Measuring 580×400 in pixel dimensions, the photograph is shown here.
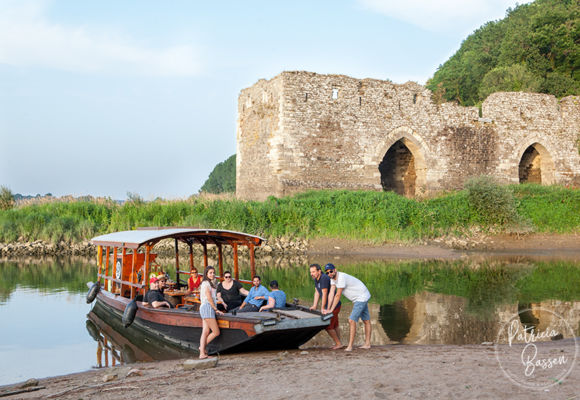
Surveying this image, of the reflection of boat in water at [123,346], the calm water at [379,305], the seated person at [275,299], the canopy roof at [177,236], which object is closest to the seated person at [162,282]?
the canopy roof at [177,236]

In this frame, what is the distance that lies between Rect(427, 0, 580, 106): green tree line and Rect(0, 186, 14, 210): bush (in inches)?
865

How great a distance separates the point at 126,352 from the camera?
27.1ft

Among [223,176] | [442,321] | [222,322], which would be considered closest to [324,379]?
[222,322]

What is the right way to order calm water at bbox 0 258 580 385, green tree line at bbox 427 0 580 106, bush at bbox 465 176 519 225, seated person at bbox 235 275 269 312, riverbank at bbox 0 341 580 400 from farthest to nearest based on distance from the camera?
green tree line at bbox 427 0 580 106 → bush at bbox 465 176 519 225 → calm water at bbox 0 258 580 385 → seated person at bbox 235 275 269 312 → riverbank at bbox 0 341 580 400

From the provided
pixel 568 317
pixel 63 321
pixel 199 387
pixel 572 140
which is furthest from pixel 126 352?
pixel 572 140

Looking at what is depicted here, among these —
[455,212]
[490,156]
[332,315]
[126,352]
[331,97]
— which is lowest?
[126,352]

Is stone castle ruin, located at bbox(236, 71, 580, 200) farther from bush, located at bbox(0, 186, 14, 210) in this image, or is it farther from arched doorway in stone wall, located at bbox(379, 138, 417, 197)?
bush, located at bbox(0, 186, 14, 210)

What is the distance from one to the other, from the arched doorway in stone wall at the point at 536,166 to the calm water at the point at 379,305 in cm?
992

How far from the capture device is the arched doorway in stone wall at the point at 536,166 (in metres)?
25.9

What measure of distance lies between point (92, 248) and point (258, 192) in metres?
6.84

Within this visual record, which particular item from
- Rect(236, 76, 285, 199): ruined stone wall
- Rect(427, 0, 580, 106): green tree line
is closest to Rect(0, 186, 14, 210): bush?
Rect(236, 76, 285, 199): ruined stone wall

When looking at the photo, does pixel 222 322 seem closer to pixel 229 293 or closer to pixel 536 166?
pixel 229 293

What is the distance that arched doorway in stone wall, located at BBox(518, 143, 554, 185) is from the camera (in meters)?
25.9

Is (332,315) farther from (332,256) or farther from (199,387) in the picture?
(332,256)
